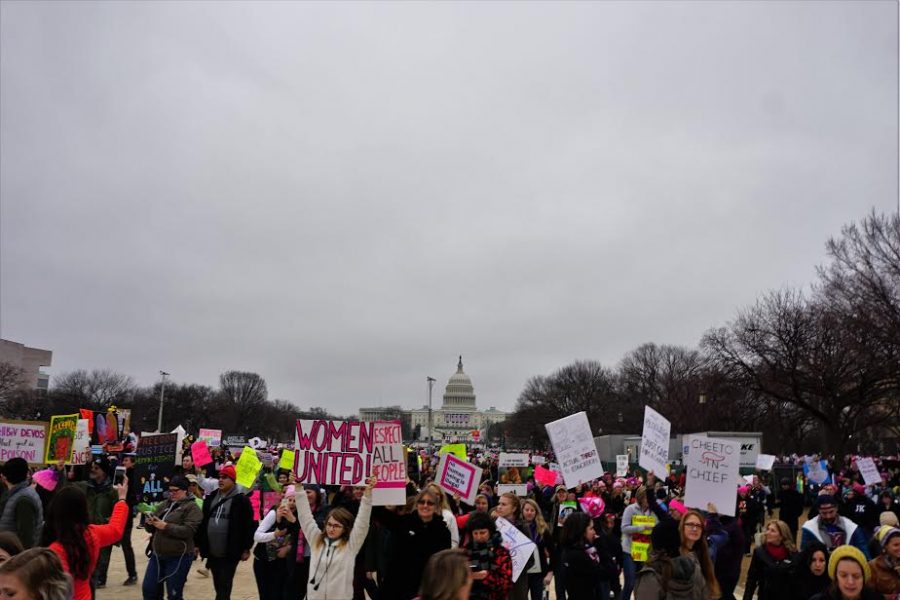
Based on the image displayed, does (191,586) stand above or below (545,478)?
below

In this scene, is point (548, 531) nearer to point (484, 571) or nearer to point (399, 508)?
point (399, 508)

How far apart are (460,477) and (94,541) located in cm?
537

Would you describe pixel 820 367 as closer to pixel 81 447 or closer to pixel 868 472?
pixel 868 472

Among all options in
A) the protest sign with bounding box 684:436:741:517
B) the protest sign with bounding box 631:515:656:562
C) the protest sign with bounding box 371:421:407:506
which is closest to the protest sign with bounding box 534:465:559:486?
the protest sign with bounding box 631:515:656:562

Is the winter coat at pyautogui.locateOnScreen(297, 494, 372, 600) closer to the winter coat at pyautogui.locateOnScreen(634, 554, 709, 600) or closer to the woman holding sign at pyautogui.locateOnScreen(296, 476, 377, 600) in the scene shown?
the woman holding sign at pyautogui.locateOnScreen(296, 476, 377, 600)

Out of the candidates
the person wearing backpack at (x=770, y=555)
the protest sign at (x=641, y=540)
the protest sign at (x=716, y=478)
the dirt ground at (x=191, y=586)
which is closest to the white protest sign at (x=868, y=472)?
the dirt ground at (x=191, y=586)

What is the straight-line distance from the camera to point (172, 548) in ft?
27.1

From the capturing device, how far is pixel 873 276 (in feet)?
110

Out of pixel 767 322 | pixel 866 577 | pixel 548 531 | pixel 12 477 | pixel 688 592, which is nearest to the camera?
pixel 866 577

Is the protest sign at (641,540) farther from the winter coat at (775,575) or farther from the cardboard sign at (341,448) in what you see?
the cardboard sign at (341,448)

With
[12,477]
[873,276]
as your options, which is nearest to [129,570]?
[12,477]

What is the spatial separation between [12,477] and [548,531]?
611 cm

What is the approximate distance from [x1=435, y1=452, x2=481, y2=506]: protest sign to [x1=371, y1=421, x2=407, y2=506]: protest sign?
243 cm

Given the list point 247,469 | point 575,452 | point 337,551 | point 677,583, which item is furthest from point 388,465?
point 575,452
